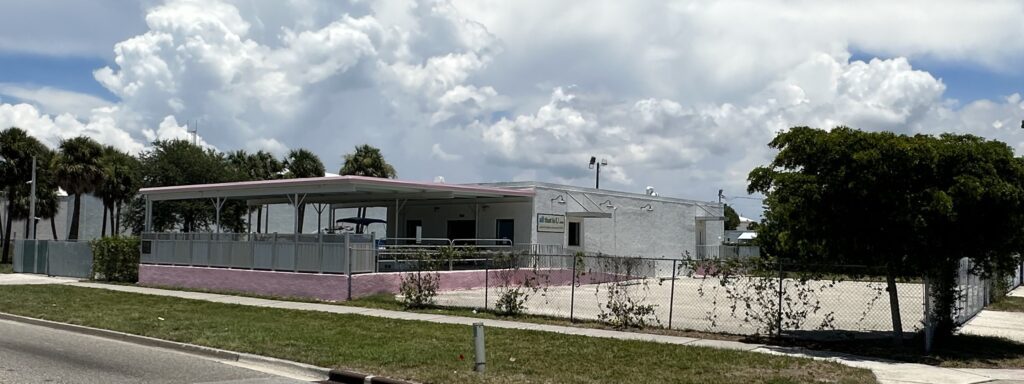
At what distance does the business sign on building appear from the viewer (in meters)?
32.1

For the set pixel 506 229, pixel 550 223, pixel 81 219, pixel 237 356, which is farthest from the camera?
pixel 81 219

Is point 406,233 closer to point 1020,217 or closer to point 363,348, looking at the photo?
point 363,348

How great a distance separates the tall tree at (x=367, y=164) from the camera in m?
47.5

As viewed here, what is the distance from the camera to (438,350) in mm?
12773

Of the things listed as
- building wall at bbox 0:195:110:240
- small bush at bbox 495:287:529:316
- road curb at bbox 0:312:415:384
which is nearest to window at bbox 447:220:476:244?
small bush at bbox 495:287:529:316

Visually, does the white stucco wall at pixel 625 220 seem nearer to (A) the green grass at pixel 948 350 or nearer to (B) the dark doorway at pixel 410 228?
(B) the dark doorway at pixel 410 228

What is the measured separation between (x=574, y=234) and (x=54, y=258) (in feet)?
66.6

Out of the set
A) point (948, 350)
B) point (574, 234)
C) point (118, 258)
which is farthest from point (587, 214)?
point (948, 350)

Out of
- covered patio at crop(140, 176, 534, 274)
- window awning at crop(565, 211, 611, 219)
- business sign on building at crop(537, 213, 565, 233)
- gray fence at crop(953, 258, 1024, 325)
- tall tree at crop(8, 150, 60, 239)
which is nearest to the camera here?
gray fence at crop(953, 258, 1024, 325)

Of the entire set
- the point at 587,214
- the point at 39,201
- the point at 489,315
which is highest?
the point at 39,201

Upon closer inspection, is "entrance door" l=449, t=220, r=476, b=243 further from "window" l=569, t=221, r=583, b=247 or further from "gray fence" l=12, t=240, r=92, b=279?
"gray fence" l=12, t=240, r=92, b=279

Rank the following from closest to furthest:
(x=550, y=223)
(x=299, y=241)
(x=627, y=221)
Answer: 1. (x=299, y=241)
2. (x=550, y=223)
3. (x=627, y=221)

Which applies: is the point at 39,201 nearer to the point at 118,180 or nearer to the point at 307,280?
the point at 118,180

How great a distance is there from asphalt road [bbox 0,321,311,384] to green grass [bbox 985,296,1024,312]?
19.0m
